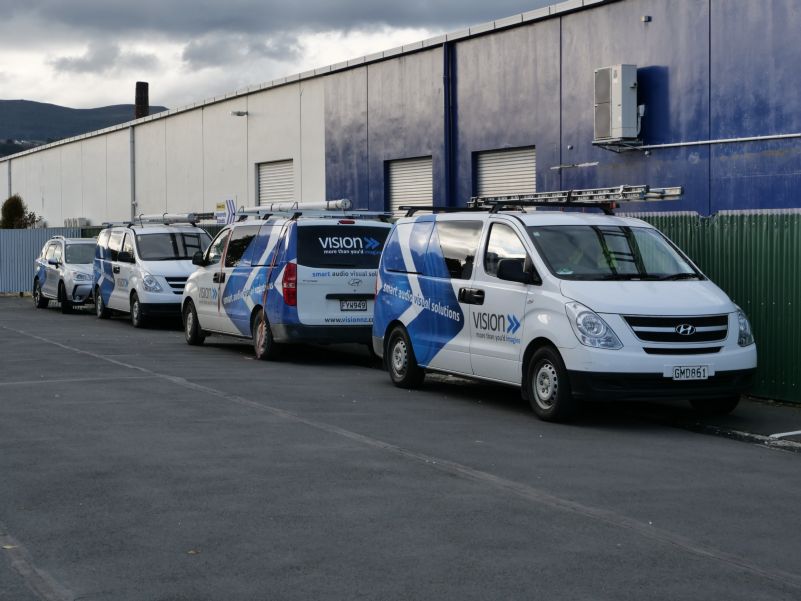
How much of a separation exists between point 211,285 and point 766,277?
877 centimetres

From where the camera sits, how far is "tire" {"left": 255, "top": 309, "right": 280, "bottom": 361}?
57.0ft

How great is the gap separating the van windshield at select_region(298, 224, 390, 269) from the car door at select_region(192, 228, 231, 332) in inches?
97.4

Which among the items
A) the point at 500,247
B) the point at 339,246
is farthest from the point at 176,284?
the point at 500,247

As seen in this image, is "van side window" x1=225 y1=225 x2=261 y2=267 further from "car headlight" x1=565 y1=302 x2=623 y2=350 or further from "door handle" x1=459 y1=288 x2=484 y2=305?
"car headlight" x1=565 y1=302 x2=623 y2=350

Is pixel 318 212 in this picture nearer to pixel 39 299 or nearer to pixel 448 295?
pixel 448 295

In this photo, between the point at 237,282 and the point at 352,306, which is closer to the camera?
the point at 352,306

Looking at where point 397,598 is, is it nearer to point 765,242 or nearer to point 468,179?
point 765,242

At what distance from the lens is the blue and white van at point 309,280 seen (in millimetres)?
16859

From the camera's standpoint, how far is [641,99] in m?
21.3

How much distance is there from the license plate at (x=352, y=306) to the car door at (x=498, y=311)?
4463 mm

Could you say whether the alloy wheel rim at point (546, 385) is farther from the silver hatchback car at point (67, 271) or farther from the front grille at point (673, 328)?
the silver hatchback car at point (67, 271)

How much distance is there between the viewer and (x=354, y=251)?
56.4 feet

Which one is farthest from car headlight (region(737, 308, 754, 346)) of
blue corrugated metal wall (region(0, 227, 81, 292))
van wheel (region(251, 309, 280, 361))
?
blue corrugated metal wall (region(0, 227, 81, 292))

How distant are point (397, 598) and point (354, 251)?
11713 millimetres
